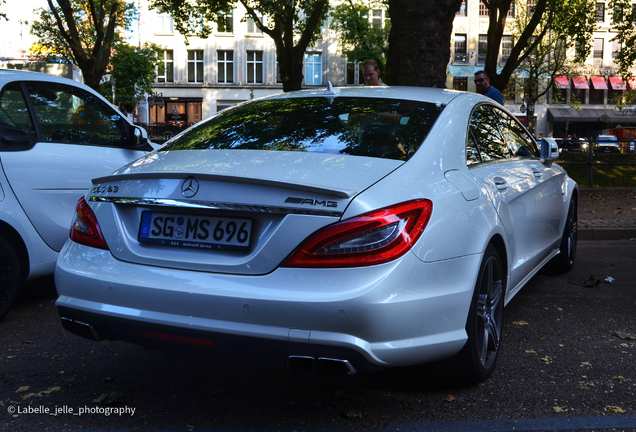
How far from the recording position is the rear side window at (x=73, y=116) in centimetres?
500

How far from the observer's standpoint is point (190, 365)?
12.2ft

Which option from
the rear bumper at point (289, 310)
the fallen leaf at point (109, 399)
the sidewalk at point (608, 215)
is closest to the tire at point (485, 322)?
the rear bumper at point (289, 310)

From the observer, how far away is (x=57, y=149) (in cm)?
498

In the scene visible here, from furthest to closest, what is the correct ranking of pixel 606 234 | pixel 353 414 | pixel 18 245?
pixel 606 234 < pixel 18 245 < pixel 353 414

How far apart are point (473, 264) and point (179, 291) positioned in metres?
1.28

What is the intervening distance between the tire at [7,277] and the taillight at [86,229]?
1.63 metres

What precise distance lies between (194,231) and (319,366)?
74 cm

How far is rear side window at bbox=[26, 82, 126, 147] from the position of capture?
5000 mm

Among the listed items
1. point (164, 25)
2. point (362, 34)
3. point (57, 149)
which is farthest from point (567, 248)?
point (164, 25)

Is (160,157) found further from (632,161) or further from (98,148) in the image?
(632,161)

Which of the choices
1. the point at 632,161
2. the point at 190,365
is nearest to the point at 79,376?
the point at 190,365

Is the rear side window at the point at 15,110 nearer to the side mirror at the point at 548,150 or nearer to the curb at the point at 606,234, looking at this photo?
the side mirror at the point at 548,150

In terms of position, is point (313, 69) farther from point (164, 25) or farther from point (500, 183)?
point (500, 183)

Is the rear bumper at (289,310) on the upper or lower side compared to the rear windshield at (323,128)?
lower
